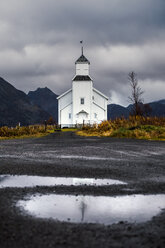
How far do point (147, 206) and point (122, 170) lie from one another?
336 cm

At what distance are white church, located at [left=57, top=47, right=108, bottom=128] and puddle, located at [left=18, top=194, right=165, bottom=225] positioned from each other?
52139 mm

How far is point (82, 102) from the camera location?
59000 millimetres

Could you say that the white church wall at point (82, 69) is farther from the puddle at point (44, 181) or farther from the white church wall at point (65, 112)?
the puddle at point (44, 181)

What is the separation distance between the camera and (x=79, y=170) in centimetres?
777

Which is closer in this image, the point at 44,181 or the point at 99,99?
the point at 44,181

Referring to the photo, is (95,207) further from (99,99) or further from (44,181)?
(99,99)

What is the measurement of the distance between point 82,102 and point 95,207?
54.8 m

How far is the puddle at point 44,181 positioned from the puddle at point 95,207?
102cm

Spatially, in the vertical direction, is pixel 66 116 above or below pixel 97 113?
below

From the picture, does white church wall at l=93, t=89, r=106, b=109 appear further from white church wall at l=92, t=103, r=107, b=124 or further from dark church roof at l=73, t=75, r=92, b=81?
dark church roof at l=73, t=75, r=92, b=81

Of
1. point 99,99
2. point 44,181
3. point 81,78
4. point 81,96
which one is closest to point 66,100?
point 81,96

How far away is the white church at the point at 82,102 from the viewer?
193ft

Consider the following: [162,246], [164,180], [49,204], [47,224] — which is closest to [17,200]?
[49,204]

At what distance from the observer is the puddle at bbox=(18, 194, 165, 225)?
3908mm
